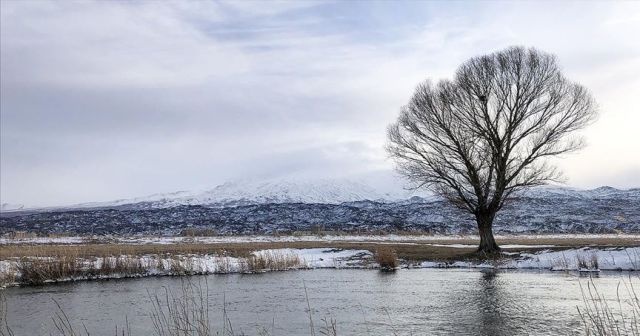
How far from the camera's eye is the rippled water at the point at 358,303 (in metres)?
14.8

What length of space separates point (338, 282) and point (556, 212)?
94.5m

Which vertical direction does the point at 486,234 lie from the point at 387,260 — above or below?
above

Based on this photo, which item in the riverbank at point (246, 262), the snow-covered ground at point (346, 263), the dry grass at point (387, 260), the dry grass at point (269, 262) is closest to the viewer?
the riverbank at point (246, 262)

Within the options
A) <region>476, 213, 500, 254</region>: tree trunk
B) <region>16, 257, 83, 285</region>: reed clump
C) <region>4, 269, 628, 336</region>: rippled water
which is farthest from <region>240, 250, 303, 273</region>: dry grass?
<region>476, 213, 500, 254</region>: tree trunk

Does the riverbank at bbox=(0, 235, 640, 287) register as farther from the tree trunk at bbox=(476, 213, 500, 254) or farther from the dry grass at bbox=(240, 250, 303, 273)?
the tree trunk at bbox=(476, 213, 500, 254)

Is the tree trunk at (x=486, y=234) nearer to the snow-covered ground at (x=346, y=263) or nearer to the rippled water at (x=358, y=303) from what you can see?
the snow-covered ground at (x=346, y=263)

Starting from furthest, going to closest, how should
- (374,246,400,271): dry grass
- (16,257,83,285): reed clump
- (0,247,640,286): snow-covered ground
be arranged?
(374,246,400,271): dry grass, (0,247,640,286): snow-covered ground, (16,257,83,285): reed clump

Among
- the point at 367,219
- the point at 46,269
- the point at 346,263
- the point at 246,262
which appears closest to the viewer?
the point at 46,269

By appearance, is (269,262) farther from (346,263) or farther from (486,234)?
(486,234)

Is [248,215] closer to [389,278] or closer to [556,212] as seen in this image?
[556,212]

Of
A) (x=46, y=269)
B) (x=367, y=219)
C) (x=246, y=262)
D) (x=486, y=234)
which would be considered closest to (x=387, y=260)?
(x=486, y=234)

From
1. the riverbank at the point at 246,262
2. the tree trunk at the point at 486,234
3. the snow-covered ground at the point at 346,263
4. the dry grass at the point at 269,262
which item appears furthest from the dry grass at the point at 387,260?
the tree trunk at the point at 486,234

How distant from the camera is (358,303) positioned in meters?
18.8

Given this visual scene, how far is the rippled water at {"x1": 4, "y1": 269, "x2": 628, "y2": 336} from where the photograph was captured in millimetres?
14758
